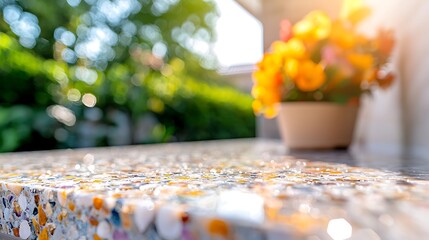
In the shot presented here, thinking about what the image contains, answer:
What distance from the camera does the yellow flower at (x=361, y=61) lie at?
43.5 inches

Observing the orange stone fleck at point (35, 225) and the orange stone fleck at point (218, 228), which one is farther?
the orange stone fleck at point (35, 225)

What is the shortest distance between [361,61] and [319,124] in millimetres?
202

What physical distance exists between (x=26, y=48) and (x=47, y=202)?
307 cm

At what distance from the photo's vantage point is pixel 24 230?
14.9 inches

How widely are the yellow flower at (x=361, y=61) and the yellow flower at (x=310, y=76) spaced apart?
78mm

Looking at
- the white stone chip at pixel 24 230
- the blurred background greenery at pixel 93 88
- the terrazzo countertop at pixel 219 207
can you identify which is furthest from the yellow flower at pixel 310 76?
the blurred background greenery at pixel 93 88

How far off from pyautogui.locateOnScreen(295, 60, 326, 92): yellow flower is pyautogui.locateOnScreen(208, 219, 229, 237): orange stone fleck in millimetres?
932

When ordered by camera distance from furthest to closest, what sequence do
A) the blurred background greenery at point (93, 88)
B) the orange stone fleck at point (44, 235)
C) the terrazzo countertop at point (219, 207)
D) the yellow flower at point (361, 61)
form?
the blurred background greenery at point (93, 88) → the yellow flower at point (361, 61) → the orange stone fleck at point (44, 235) → the terrazzo countertop at point (219, 207)

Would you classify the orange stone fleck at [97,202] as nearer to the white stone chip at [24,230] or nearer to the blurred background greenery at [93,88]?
the white stone chip at [24,230]

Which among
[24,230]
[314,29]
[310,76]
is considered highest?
[314,29]

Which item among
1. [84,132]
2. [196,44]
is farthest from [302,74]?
[196,44]

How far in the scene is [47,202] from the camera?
0.35 m

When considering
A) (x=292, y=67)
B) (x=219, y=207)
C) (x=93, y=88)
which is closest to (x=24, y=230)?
(x=219, y=207)

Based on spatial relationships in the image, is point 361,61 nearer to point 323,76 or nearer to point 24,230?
point 323,76
